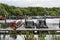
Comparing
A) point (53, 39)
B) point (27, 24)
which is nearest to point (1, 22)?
point (27, 24)

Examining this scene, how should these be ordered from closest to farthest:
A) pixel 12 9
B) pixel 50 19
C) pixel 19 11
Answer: pixel 50 19 → pixel 19 11 → pixel 12 9

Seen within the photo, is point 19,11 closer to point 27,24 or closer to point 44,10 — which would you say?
point 44,10

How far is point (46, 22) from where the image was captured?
6.82 meters

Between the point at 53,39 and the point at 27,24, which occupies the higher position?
the point at 53,39

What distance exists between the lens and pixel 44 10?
9.52 metres

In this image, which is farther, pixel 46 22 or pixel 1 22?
pixel 46 22

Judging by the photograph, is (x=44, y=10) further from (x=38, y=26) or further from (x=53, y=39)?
(x=53, y=39)

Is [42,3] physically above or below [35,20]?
above

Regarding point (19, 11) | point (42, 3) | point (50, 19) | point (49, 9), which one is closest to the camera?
point (42, 3)

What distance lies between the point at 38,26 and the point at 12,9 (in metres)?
5.46

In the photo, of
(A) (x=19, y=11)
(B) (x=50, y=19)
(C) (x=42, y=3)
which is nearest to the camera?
(C) (x=42, y=3)

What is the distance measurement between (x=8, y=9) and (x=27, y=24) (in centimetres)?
450

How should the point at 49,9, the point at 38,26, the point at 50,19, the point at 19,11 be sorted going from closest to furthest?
the point at 38,26
the point at 50,19
the point at 49,9
the point at 19,11

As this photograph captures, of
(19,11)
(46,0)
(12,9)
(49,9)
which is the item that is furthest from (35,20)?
(12,9)
